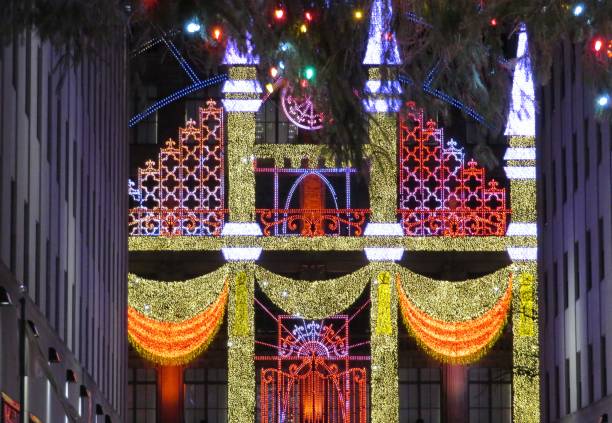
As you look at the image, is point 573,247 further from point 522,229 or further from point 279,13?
point 279,13

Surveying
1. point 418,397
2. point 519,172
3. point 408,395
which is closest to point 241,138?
point 519,172

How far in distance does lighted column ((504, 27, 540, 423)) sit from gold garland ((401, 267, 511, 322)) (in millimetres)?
595

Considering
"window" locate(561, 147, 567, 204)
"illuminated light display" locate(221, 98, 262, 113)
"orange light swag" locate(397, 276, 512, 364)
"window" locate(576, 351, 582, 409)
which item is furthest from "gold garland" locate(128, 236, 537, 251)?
"window" locate(576, 351, 582, 409)

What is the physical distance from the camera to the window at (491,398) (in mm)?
69625

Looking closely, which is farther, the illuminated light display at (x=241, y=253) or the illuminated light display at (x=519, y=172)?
the illuminated light display at (x=241, y=253)

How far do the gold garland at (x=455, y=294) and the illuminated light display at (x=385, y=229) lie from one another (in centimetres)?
116

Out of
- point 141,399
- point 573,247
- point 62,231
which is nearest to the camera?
point 62,231

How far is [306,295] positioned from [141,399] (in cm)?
1646

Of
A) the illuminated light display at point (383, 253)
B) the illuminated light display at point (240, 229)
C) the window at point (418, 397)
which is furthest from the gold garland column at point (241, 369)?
the window at point (418, 397)

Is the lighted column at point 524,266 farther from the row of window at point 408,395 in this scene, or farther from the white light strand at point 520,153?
the row of window at point 408,395

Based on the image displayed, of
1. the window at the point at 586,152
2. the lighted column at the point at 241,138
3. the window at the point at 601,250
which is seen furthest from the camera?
the lighted column at the point at 241,138

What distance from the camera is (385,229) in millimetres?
55094

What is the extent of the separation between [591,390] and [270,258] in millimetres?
28200

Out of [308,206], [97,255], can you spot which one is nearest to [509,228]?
[308,206]
